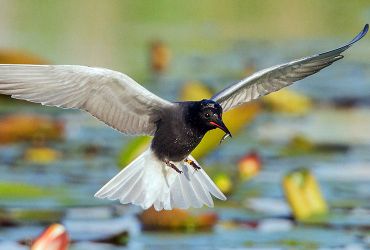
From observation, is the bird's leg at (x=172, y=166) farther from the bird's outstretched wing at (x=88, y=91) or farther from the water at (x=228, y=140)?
the water at (x=228, y=140)

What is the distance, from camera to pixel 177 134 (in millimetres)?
4754

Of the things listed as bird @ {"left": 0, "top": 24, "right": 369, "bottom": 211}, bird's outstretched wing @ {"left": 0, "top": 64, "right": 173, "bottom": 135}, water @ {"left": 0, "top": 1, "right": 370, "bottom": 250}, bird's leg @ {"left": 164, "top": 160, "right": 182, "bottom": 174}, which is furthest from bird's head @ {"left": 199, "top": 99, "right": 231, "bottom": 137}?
water @ {"left": 0, "top": 1, "right": 370, "bottom": 250}

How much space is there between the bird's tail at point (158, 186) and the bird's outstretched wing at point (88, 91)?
0.15 meters

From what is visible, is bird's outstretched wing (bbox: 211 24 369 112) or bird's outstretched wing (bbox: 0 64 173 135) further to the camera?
bird's outstretched wing (bbox: 211 24 369 112)

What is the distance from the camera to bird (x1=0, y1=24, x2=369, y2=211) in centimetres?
453

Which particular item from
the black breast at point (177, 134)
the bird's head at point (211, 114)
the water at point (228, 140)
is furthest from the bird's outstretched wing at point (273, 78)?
the water at point (228, 140)

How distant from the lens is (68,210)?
599cm

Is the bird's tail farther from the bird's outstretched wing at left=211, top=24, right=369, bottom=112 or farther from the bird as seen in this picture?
the bird's outstretched wing at left=211, top=24, right=369, bottom=112

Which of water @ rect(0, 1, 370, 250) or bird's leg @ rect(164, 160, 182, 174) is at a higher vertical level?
water @ rect(0, 1, 370, 250)

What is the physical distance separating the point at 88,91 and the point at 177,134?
0.37 metres

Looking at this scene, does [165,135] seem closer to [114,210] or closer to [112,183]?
[112,183]

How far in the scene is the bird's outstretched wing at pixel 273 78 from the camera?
15.9 feet

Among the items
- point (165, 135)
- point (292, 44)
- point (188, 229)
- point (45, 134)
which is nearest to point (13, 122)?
point (45, 134)

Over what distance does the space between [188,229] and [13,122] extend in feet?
8.32
